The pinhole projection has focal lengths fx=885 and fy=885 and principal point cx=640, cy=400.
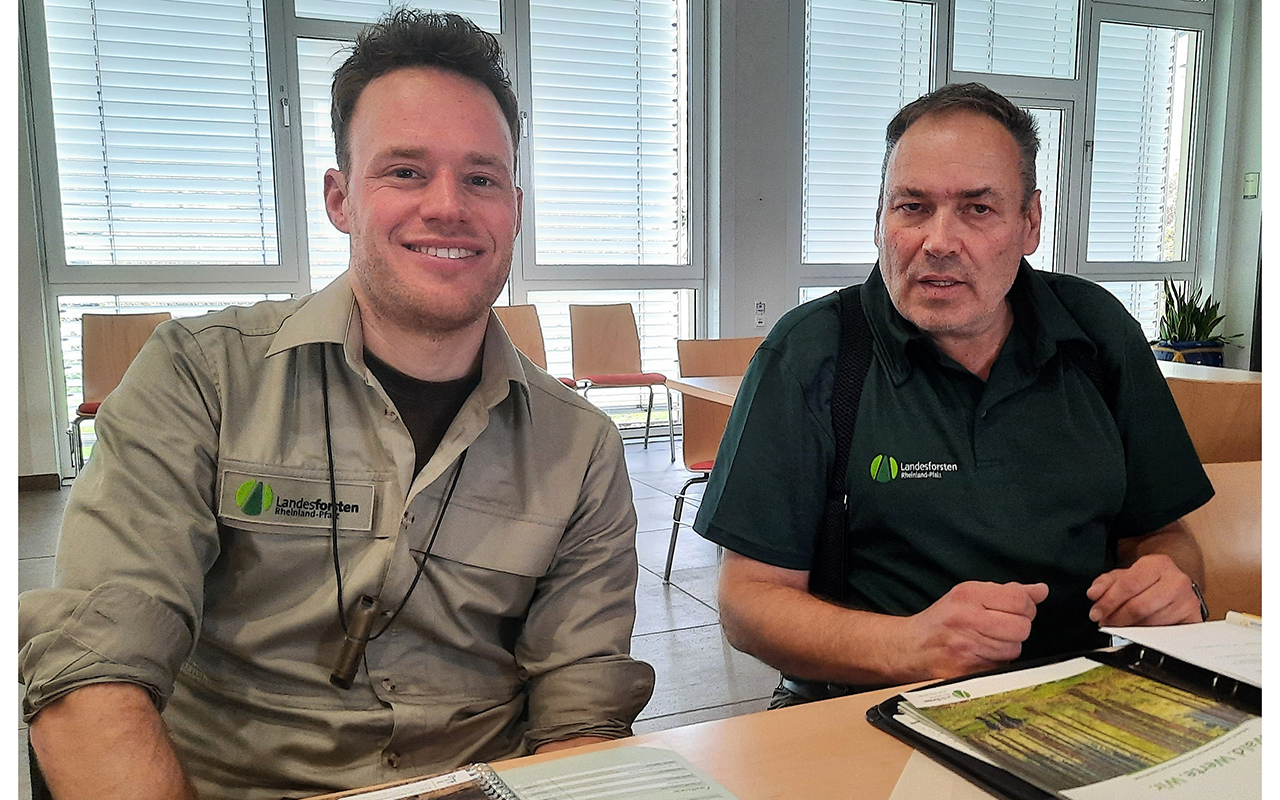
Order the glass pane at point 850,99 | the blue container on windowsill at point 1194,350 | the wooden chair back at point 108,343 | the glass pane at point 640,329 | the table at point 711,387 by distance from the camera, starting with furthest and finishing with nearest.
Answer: the blue container on windowsill at point 1194,350 < the glass pane at point 850,99 < the glass pane at point 640,329 < the wooden chair back at point 108,343 < the table at point 711,387

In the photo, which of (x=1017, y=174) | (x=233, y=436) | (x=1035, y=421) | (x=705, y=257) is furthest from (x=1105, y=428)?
(x=705, y=257)

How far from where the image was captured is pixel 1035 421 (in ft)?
4.65

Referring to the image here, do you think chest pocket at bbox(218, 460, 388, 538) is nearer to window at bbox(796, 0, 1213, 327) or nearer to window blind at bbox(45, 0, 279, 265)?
window blind at bbox(45, 0, 279, 265)

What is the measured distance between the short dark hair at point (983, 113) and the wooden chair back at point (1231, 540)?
0.59 meters

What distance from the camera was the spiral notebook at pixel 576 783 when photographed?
2.40 ft

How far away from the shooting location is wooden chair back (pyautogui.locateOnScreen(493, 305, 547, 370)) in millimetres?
5229

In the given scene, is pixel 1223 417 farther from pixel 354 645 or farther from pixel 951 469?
pixel 354 645

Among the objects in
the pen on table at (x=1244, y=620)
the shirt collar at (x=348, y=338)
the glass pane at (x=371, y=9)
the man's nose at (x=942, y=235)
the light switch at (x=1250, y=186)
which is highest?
the glass pane at (x=371, y=9)

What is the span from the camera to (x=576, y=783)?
758 mm

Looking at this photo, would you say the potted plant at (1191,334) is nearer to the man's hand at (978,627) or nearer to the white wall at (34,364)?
the man's hand at (978,627)

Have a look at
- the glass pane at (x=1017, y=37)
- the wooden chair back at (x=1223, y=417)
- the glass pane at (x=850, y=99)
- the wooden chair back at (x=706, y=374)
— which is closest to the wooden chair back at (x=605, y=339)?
the glass pane at (x=850, y=99)

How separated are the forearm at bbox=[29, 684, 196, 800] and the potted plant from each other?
25.7ft

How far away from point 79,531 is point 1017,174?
146cm

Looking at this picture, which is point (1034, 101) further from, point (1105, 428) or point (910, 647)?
point (910, 647)
